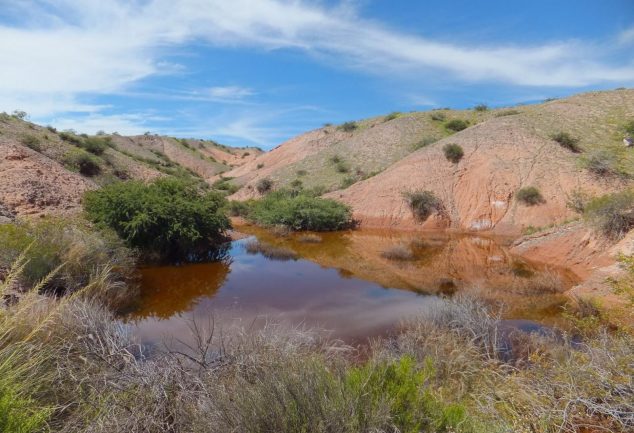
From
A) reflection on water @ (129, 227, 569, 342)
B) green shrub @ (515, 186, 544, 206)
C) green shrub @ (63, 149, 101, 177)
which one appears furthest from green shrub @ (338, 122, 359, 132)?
reflection on water @ (129, 227, 569, 342)

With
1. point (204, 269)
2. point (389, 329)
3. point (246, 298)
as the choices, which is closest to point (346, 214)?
point (204, 269)

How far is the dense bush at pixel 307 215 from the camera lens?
27.2 m

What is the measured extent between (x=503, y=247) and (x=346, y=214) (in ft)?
35.8

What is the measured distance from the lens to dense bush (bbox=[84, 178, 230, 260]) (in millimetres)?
15469

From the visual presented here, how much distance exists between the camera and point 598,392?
4438 millimetres

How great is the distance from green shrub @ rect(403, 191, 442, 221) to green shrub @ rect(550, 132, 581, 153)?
10433 millimetres

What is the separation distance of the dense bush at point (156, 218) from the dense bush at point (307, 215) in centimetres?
897

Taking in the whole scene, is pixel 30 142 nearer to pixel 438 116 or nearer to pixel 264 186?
pixel 264 186

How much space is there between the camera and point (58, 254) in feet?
33.0

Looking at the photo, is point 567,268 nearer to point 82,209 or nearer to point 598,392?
point 598,392

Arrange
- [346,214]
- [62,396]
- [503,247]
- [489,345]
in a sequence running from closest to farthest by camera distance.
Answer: [62,396]
[489,345]
[503,247]
[346,214]

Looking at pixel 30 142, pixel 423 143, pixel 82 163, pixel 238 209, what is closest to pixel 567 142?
pixel 423 143

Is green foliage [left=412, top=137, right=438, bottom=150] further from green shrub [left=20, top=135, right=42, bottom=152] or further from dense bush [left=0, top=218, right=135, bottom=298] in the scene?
dense bush [left=0, top=218, right=135, bottom=298]

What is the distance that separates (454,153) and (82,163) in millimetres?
26868
